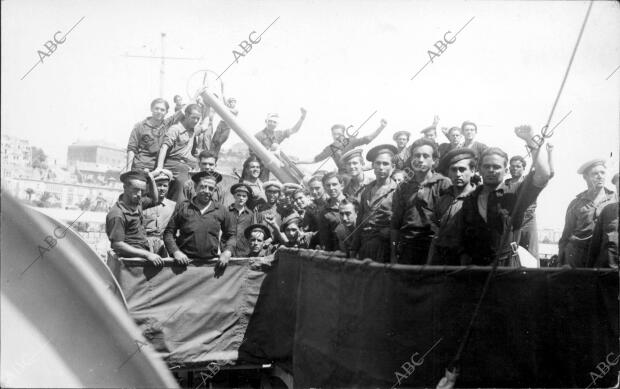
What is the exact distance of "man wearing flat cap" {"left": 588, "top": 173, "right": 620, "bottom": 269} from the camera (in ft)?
Result: 17.2

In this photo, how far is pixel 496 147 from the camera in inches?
173

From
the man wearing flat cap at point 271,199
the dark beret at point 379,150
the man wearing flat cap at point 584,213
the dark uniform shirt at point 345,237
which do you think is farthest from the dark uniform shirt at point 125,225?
the man wearing flat cap at point 584,213

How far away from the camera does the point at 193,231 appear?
6152mm

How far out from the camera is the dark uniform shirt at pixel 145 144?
8.52 m

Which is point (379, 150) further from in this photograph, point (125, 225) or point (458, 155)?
point (125, 225)

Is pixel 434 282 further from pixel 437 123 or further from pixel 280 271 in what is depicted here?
pixel 437 123

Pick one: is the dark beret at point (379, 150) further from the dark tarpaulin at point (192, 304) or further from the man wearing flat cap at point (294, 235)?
the dark tarpaulin at point (192, 304)

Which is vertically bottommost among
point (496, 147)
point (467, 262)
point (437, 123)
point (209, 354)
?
point (209, 354)

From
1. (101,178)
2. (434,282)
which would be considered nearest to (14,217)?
(434,282)

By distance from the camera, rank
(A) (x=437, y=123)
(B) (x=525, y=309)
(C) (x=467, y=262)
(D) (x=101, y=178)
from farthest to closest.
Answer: (D) (x=101, y=178) < (A) (x=437, y=123) < (C) (x=467, y=262) < (B) (x=525, y=309)

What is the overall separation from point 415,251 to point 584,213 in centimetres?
274

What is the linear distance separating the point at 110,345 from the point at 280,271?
13.4ft

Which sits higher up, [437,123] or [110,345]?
[437,123]

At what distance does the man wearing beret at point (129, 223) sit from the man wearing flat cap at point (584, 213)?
15.2ft
